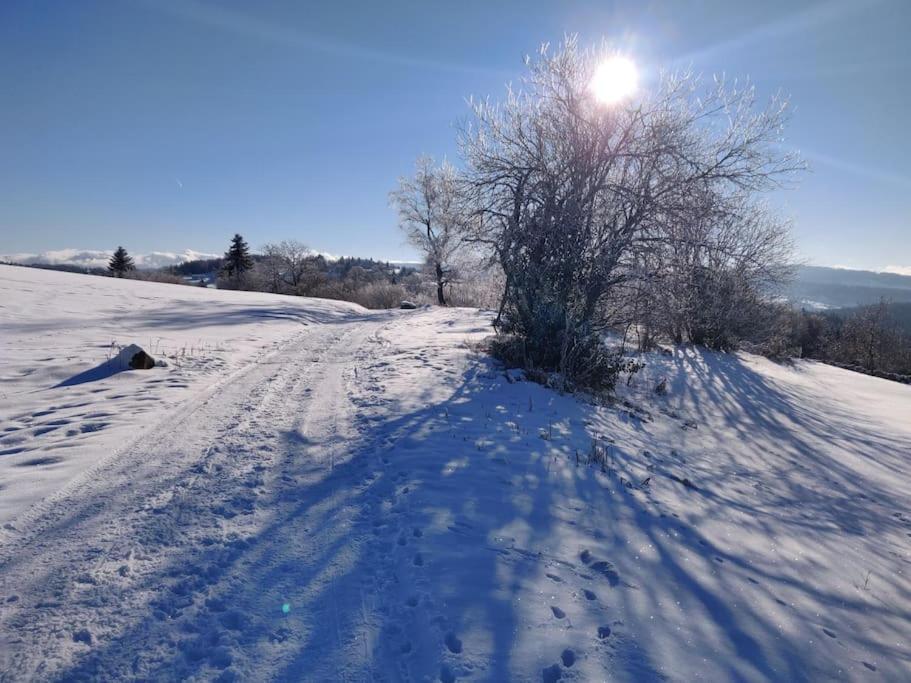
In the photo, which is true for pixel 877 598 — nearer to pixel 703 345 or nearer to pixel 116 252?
pixel 703 345

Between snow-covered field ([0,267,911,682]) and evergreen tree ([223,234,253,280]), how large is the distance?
5154 cm

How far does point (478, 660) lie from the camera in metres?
2.38

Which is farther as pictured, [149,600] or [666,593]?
[666,593]

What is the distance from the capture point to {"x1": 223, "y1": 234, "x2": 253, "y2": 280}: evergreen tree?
54062 mm

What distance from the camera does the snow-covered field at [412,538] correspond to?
96.7 inches

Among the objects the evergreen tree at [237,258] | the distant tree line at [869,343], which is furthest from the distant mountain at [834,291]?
the evergreen tree at [237,258]

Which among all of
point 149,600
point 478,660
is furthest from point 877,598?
point 149,600

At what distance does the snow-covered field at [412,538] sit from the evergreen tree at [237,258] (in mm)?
51535

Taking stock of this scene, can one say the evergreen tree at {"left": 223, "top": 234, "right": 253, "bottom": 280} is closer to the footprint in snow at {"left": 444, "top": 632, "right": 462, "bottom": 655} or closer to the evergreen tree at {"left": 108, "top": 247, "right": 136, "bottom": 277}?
the evergreen tree at {"left": 108, "top": 247, "right": 136, "bottom": 277}

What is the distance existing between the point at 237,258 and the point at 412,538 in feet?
195

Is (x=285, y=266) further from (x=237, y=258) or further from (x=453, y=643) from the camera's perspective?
(x=453, y=643)

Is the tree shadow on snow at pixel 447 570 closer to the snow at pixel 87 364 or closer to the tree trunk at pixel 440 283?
the snow at pixel 87 364

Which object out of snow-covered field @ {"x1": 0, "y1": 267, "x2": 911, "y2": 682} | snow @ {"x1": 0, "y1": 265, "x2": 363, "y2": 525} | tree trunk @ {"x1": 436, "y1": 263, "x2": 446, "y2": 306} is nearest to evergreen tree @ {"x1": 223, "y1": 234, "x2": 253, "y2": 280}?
tree trunk @ {"x1": 436, "y1": 263, "x2": 446, "y2": 306}

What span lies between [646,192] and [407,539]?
29.1ft
